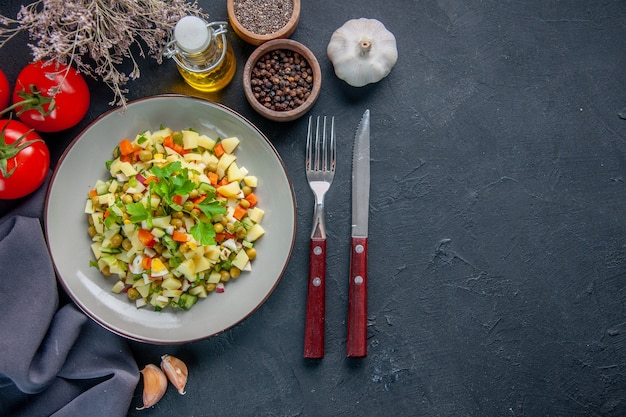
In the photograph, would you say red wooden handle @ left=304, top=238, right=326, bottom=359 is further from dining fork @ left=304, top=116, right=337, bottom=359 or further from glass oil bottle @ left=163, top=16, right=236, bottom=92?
glass oil bottle @ left=163, top=16, right=236, bottom=92

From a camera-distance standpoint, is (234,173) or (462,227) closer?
(234,173)

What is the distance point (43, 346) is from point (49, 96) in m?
0.96

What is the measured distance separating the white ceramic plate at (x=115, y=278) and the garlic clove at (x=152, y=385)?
0.65 ft

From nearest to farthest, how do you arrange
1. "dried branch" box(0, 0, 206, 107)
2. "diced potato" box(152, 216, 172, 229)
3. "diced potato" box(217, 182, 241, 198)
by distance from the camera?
"dried branch" box(0, 0, 206, 107)
"diced potato" box(152, 216, 172, 229)
"diced potato" box(217, 182, 241, 198)

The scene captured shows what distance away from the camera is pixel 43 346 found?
2219 millimetres

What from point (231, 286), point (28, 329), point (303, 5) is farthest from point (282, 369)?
point (303, 5)

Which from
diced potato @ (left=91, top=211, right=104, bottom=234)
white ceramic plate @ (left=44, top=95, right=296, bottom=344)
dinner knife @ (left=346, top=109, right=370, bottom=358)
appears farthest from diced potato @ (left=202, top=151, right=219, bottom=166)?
dinner knife @ (left=346, top=109, right=370, bottom=358)

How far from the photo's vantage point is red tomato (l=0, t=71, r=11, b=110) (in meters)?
2.14

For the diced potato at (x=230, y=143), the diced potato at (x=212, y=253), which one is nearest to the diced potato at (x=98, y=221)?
the diced potato at (x=212, y=253)

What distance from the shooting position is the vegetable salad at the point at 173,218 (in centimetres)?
207

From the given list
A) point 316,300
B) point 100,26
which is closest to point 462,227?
point 316,300

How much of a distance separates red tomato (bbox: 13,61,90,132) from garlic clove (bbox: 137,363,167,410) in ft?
3.40

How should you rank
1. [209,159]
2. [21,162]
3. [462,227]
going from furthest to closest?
[462,227] → [209,159] → [21,162]

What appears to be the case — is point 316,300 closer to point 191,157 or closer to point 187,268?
point 187,268
